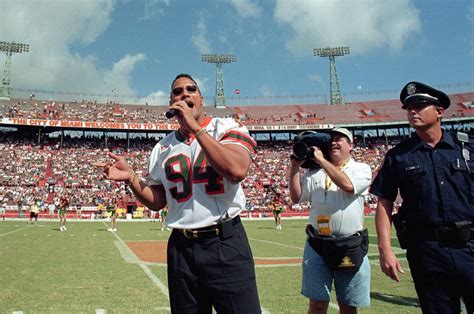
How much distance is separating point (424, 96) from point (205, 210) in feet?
6.04

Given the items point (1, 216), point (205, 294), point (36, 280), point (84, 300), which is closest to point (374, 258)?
point (84, 300)

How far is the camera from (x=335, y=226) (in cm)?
376

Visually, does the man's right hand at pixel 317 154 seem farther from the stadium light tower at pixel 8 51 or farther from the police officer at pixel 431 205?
the stadium light tower at pixel 8 51

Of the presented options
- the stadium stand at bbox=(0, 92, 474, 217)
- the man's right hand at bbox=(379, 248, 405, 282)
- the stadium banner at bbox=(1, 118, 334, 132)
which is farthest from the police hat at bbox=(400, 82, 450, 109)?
the stadium banner at bbox=(1, 118, 334, 132)

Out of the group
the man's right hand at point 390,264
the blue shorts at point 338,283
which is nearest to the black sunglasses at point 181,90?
the man's right hand at point 390,264

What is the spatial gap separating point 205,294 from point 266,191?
42717 mm

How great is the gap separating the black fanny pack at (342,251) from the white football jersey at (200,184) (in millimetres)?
1396

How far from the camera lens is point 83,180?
43.4m

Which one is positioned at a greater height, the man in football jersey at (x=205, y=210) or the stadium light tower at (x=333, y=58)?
the stadium light tower at (x=333, y=58)

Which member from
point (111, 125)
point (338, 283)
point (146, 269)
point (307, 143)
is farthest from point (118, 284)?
point (111, 125)

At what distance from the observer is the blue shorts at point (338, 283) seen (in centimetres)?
358

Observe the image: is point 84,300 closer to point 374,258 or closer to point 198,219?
point 198,219

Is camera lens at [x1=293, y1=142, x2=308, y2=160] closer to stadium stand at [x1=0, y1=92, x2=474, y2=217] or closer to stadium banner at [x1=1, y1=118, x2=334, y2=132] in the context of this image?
stadium stand at [x1=0, y1=92, x2=474, y2=217]

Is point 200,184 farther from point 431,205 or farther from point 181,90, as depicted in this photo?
point 431,205
